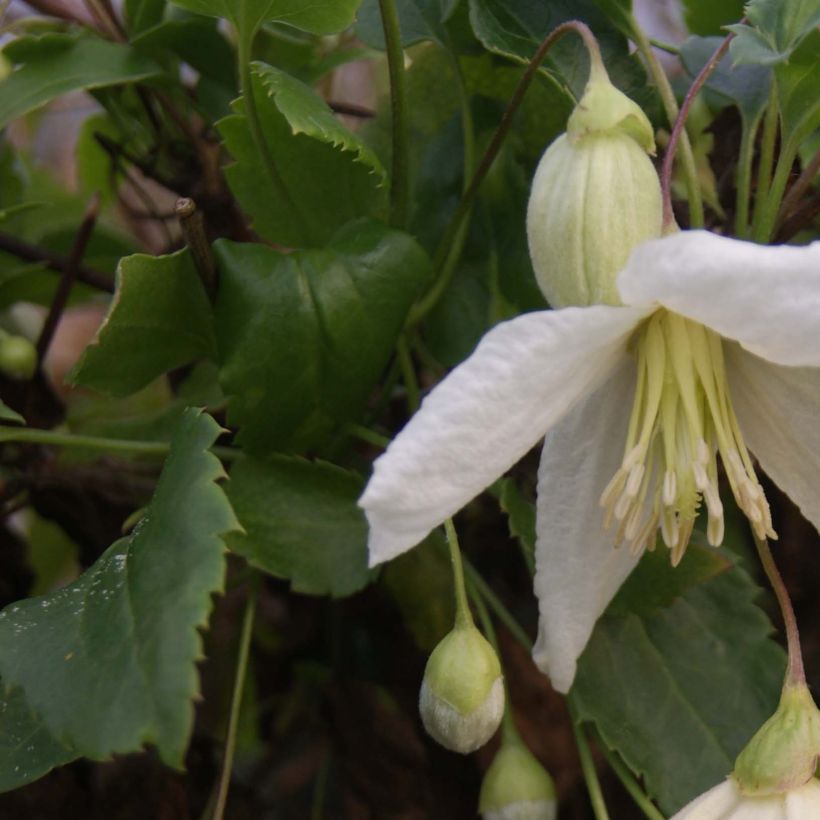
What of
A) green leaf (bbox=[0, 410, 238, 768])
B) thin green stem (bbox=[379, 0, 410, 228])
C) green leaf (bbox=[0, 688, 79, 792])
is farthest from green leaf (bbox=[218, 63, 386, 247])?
green leaf (bbox=[0, 688, 79, 792])

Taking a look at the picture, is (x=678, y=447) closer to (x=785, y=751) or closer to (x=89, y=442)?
(x=785, y=751)

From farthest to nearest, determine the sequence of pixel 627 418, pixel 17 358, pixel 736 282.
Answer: pixel 17 358 → pixel 627 418 → pixel 736 282

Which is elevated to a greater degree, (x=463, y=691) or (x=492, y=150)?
(x=492, y=150)

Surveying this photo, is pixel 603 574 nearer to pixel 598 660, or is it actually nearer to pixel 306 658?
pixel 598 660

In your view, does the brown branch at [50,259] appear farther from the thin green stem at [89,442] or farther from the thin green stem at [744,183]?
the thin green stem at [744,183]

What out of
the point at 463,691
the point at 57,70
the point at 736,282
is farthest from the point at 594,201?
the point at 57,70

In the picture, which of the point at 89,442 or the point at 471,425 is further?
the point at 89,442

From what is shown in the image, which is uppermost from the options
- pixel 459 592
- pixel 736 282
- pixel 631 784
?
pixel 736 282
